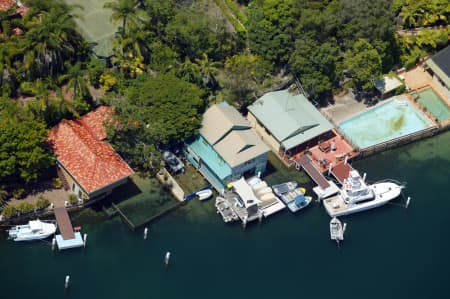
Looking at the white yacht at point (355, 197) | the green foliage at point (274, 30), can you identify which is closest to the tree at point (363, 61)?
the green foliage at point (274, 30)

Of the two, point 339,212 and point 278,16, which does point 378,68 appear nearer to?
point 278,16

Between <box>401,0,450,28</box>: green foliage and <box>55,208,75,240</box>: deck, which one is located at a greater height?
<box>401,0,450,28</box>: green foliage

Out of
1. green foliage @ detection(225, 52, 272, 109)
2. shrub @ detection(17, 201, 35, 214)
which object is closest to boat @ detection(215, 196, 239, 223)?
green foliage @ detection(225, 52, 272, 109)

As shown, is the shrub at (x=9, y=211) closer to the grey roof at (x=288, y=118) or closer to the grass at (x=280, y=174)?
the grass at (x=280, y=174)

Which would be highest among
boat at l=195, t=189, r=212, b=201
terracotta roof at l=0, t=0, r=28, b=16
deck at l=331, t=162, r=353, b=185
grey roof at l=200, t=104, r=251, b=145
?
terracotta roof at l=0, t=0, r=28, b=16

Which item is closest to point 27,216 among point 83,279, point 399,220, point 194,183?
point 83,279

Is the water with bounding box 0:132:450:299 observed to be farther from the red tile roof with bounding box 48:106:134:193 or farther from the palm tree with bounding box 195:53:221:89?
the palm tree with bounding box 195:53:221:89
